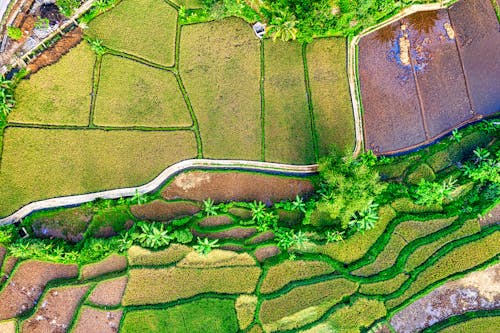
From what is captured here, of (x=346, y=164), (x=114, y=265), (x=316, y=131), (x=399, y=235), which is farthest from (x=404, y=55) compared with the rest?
(x=114, y=265)

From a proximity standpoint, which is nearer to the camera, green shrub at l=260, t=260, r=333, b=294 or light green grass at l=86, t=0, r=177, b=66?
green shrub at l=260, t=260, r=333, b=294

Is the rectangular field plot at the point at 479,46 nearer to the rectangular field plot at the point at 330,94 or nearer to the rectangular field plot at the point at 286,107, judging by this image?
the rectangular field plot at the point at 330,94

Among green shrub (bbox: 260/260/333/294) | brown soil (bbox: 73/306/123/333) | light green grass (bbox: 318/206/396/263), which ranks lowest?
brown soil (bbox: 73/306/123/333)

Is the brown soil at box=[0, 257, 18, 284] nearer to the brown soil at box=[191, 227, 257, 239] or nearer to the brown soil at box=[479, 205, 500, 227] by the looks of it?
the brown soil at box=[191, 227, 257, 239]

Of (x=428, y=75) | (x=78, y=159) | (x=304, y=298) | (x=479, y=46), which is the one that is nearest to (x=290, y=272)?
(x=304, y=298)

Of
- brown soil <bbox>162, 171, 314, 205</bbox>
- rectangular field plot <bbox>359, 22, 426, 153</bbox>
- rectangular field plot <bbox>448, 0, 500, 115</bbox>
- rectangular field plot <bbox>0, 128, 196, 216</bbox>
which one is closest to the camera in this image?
rectangular field plot <bbox>0, 128, 196, 216</bbox>

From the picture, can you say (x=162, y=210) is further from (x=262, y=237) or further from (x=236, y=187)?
(x=262, y=237)

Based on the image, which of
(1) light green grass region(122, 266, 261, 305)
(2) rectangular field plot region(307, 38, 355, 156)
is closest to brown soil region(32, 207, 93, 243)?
(1) light green grass region(122, 266, 261, 305)

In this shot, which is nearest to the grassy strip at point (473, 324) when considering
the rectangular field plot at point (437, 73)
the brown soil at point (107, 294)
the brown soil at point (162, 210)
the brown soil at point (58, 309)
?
the rectangular field plot at point (437, 73)
